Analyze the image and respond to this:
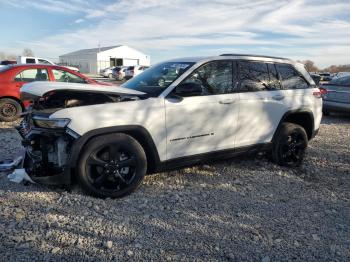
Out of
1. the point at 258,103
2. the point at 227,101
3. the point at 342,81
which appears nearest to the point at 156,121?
the point at 227,101

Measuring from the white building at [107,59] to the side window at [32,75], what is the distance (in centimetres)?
5580

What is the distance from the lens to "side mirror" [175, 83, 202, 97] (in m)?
4.63

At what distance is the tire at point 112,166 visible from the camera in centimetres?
416

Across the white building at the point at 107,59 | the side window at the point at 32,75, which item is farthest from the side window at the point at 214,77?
the white building at the point at 107,59

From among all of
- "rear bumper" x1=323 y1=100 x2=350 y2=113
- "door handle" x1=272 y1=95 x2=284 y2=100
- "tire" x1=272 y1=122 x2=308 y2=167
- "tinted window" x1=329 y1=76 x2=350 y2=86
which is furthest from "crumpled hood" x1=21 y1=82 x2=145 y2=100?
"tinted window" x1=329 y1=76 x2=350 y2=86

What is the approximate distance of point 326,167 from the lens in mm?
6145

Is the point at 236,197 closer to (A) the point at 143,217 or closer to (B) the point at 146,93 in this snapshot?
(A) the point at 143,217

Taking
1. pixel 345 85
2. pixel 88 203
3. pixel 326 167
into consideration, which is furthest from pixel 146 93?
pixel 345 85

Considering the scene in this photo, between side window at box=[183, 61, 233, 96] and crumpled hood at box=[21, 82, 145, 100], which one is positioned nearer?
crumpled hood at box=[21, 82, 145, 100]

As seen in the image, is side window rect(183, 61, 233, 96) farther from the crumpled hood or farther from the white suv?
the crumpled hood

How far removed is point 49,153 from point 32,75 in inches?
232

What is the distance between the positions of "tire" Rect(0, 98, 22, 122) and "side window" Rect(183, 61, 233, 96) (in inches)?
245

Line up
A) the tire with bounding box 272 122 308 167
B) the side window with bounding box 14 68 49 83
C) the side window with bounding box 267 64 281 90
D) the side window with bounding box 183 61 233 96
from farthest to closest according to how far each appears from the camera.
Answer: the side window with bounding box 14 68 49 83
the tire with bounding box 272 122 308 167
the side window with bounding box 267 64 281 90
the side window with bounding box 183 61 233 96

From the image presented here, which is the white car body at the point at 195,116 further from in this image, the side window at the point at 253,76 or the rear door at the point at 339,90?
the rear door at the point at 339,90
